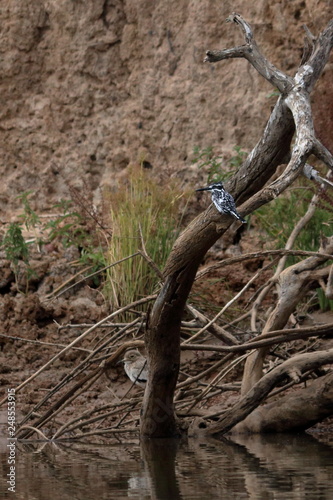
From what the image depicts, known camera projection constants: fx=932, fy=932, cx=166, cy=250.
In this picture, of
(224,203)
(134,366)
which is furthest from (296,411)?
(224,203)

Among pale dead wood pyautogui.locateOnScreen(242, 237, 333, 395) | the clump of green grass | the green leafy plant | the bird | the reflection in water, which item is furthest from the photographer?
the green leafy plant

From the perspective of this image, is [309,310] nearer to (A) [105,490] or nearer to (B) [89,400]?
(B) [89,400]

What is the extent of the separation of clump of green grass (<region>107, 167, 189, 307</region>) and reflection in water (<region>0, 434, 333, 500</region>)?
203cm

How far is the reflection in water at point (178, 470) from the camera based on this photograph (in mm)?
3555

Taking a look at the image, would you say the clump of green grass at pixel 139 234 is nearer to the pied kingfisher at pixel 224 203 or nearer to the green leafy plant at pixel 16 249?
the green leafy plant at pixel 16 249

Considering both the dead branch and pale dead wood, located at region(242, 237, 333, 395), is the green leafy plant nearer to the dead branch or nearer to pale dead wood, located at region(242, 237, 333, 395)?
pale dead wood, located at region(242, 237, 333, 395)

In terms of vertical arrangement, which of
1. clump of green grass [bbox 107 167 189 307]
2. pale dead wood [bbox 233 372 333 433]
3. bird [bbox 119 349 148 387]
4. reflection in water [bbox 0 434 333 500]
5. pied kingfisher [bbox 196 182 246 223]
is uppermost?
clump of green grass [bbox 107 167 189 307]

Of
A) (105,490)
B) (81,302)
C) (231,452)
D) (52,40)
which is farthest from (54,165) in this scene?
(105,490)

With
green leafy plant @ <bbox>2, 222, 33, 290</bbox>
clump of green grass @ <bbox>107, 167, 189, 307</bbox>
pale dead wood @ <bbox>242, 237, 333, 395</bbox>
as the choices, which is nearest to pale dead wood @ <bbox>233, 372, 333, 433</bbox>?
pale dead wood @ <bbox>242, 237, 333, 395</bbox>

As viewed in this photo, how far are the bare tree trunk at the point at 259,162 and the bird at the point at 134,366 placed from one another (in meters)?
1.31

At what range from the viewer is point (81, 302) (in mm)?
7391

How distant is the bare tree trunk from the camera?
361 centimetres

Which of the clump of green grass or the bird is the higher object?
the clump of green grass

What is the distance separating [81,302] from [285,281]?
2.55 metres
